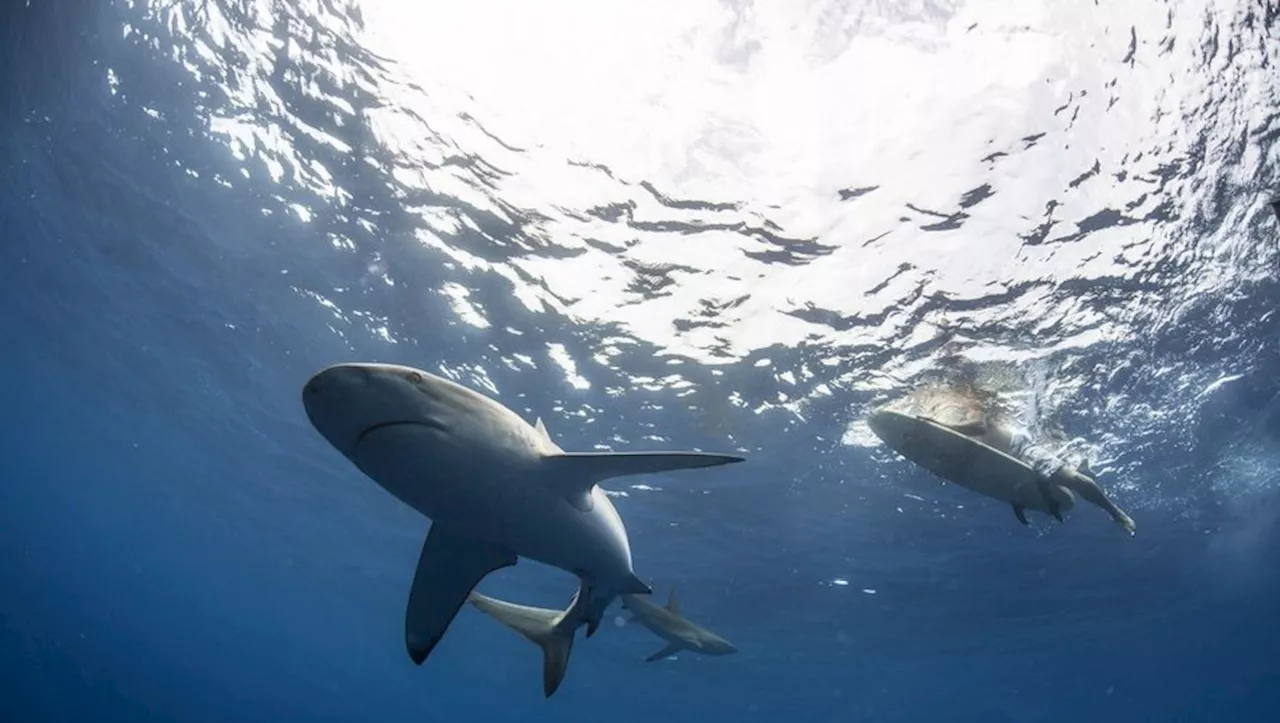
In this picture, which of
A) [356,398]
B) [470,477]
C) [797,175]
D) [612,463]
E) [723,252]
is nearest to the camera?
[356,398]

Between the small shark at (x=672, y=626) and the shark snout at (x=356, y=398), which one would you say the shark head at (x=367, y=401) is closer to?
the shark snout at (x=356, y=398)

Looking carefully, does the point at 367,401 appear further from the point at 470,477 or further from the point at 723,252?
the point at 723,252

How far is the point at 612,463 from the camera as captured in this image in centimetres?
439

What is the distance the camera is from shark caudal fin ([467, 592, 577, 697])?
257 inches

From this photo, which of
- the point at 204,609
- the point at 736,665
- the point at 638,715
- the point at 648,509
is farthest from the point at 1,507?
the point at 648,509

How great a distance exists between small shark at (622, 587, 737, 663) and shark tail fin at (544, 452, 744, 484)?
8635mm

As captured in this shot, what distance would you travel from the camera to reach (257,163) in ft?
44.6

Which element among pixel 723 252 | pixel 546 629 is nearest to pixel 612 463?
pixel 546 629

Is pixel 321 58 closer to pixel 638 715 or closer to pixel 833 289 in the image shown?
pixel 833 289

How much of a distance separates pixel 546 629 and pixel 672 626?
24.9 ft

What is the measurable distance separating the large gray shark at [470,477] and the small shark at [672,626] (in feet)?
22.4

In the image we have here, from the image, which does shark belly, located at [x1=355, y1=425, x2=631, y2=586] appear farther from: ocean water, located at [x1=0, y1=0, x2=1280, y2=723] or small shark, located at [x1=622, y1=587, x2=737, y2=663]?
small shark, located at [x1=622, y1=587, x2=737, y2=663]

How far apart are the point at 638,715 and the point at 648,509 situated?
65037mm

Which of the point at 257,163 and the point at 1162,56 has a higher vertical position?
the point at 1162,56
